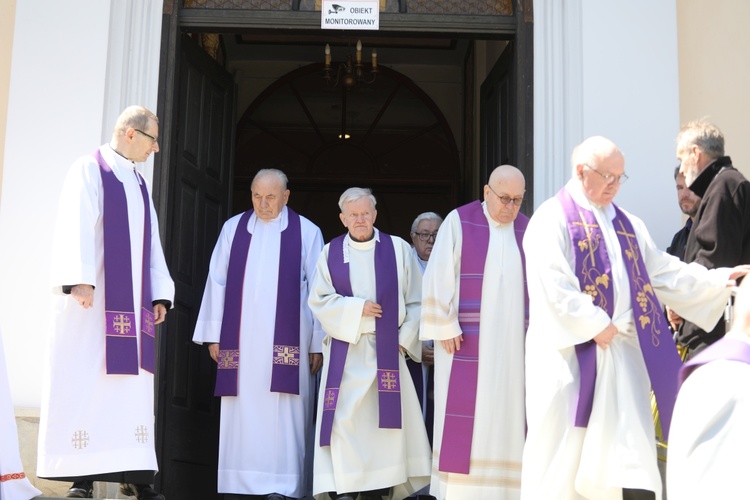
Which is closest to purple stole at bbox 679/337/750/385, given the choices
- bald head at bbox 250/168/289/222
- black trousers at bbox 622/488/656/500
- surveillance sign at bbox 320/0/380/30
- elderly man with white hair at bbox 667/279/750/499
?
elderly man with white hair at bbox 667/279/750/499

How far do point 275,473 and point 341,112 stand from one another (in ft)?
22.2

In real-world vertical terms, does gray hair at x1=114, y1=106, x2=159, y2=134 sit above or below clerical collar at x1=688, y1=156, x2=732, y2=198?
above

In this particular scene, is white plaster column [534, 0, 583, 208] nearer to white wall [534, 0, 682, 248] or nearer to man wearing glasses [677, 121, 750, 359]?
white wall [534, 0, 682, 248]

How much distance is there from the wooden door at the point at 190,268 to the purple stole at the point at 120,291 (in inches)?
45.2

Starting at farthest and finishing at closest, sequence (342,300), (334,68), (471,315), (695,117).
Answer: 1. (334,68)
2. (695,117)
3. (342,300)
4. (471,315)

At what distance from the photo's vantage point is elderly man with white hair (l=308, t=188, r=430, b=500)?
6.75m

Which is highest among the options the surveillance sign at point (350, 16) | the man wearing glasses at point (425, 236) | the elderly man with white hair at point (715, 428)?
the surveillance sign at point (350, 16)

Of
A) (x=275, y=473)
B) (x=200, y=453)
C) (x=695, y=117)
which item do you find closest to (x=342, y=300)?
(x=275, y=473)

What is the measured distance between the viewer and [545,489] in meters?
5.14

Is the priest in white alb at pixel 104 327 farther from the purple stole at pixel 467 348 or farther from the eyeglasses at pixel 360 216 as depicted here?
the purple stole at pixel 467 348

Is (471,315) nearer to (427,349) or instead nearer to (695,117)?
(427,349)

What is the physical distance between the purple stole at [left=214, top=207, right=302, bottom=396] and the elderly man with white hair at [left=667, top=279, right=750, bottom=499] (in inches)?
171

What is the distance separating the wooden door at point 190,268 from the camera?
24.6 feet

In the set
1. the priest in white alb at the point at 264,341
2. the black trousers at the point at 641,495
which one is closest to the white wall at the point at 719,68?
the priest in white alb at the point at 264,341
